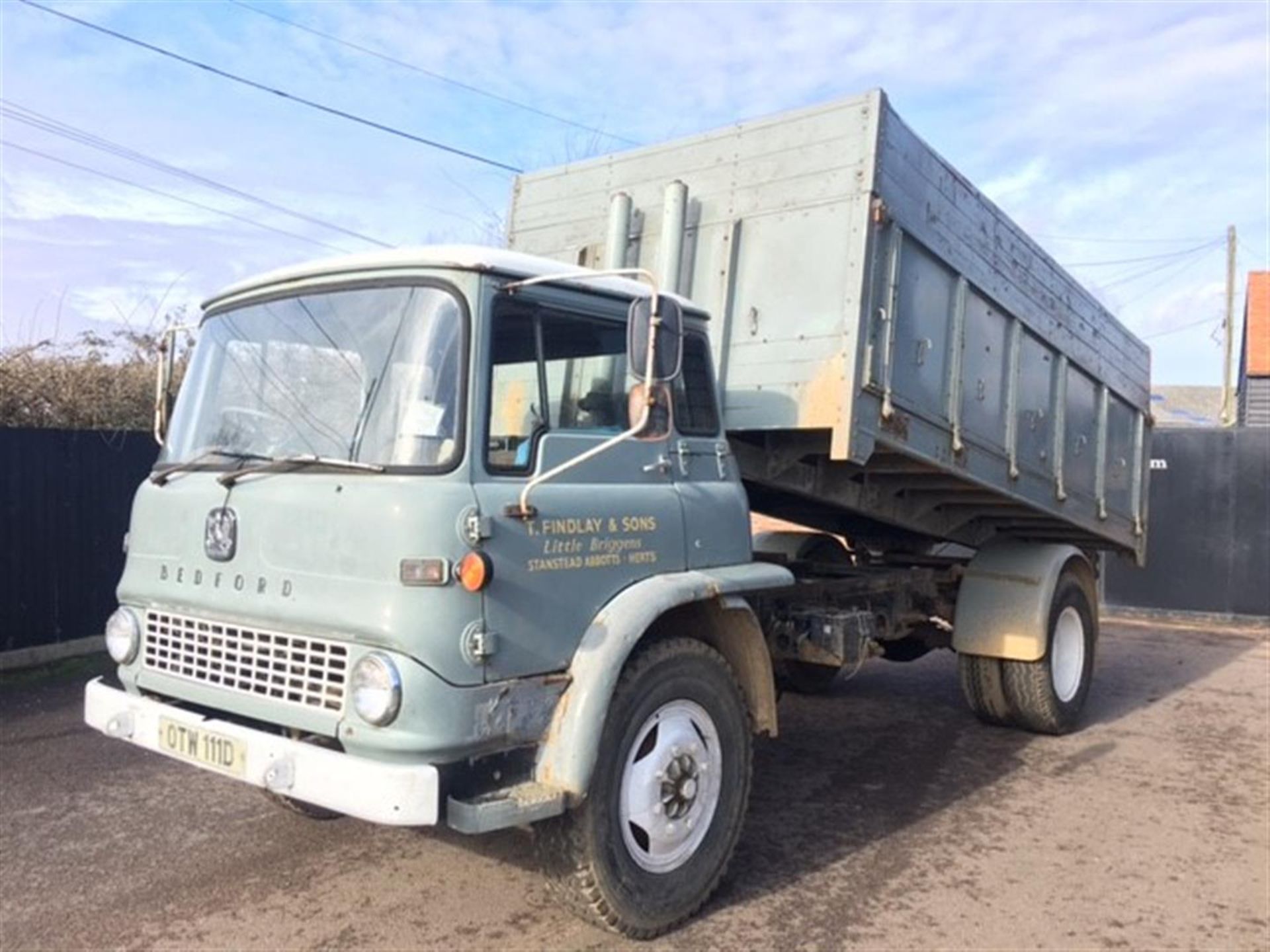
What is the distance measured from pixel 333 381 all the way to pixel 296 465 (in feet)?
1.08

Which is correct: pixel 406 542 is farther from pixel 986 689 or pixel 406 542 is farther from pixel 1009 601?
pixel 986 689

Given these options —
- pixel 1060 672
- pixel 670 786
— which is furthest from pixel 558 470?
pixel 1060 672

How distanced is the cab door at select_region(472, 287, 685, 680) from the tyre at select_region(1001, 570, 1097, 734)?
3754 millimetres

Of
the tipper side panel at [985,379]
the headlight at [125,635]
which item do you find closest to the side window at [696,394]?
the tipper side panel at [985,379]

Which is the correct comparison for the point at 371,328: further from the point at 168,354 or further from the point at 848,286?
the point at 848,286

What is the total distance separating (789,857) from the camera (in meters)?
A: 4.75

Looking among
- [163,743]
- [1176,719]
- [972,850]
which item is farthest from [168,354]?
[1176,719]

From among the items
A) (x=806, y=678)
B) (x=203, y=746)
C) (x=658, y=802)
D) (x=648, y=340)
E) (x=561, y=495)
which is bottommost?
(x=806, y=678)

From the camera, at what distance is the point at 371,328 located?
3680 millimetres

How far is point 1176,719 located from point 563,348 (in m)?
6.32

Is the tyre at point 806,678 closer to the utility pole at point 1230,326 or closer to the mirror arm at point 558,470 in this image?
the mirror arm at point 558,470

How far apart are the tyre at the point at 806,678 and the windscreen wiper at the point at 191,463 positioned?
4944 mm

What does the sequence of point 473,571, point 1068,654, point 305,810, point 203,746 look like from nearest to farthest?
point 473,571 → point 203,746 → point 305,810 → point 1068,654

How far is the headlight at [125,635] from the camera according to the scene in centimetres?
404
